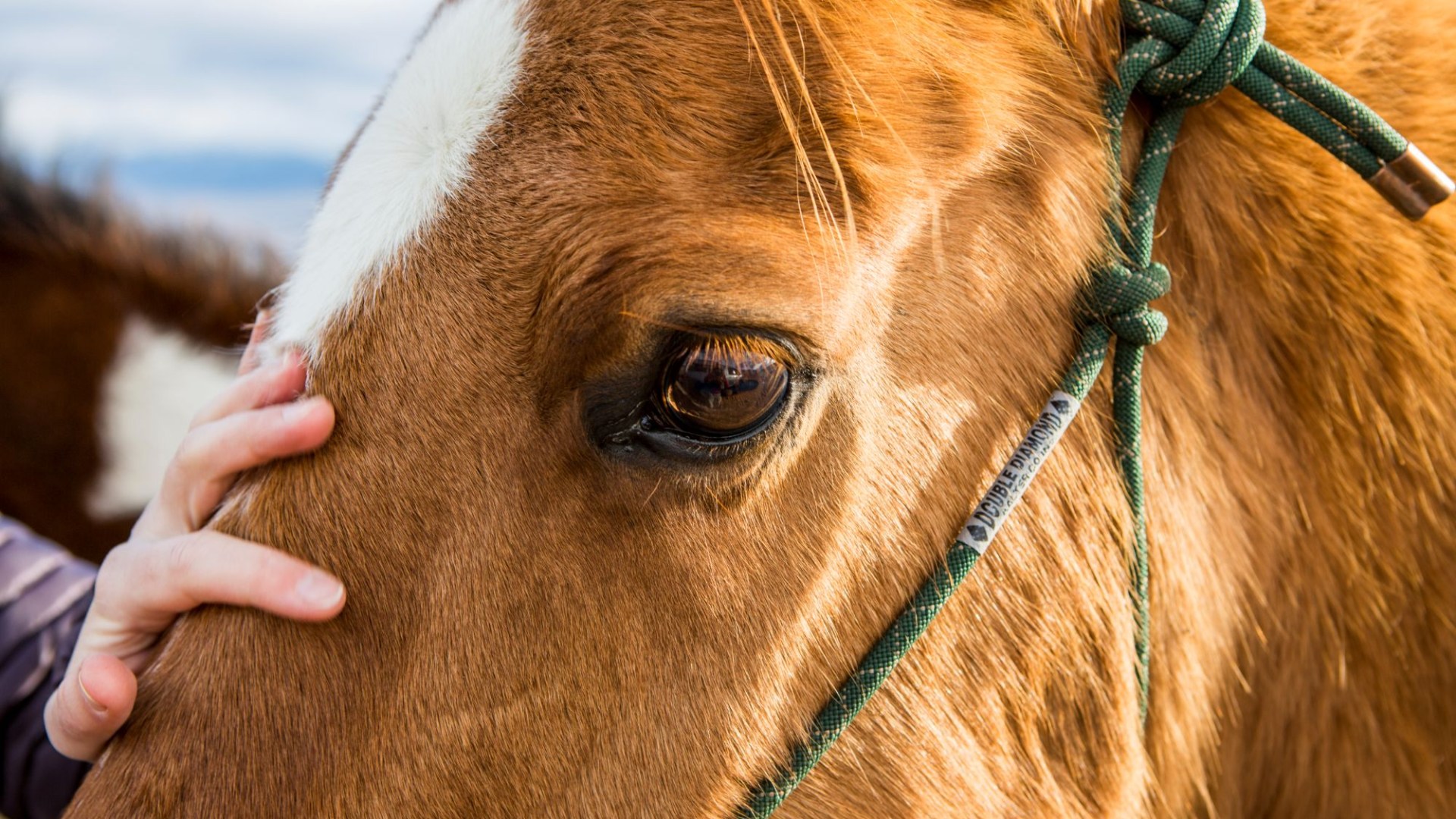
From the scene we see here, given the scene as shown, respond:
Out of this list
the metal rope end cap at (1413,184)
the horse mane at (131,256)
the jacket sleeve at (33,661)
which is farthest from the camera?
the horse mane at (131,256)

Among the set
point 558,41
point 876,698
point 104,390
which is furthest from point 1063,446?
point 104,390

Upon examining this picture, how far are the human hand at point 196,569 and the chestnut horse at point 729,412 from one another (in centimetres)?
3

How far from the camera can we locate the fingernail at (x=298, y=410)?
909 mm

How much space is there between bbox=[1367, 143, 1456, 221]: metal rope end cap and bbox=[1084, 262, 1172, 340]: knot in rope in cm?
23

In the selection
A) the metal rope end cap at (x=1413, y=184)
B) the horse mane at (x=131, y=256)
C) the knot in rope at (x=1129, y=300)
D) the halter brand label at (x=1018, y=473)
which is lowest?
the horse mane at (x=131, y=256)

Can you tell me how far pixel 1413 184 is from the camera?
98cm

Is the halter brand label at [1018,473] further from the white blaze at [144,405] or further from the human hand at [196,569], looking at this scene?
the white blaze at [144,405]

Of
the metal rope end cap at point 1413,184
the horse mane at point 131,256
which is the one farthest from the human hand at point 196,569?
the horse mane at point 131,256

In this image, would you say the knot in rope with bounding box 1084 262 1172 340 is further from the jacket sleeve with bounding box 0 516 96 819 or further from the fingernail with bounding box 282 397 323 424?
the jacket sleeve with bounding box 0 516 96 819

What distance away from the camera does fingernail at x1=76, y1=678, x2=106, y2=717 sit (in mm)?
938

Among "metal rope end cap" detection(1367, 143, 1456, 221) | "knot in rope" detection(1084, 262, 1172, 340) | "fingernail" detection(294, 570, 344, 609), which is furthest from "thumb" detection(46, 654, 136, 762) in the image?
"metal rope end cap" detection(1367, 143, 1456, 221)

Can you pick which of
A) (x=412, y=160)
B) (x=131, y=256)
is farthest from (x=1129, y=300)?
(x=131, y=256)

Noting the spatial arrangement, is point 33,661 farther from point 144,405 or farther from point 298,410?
point 144,405

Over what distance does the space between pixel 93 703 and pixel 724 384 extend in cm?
66
